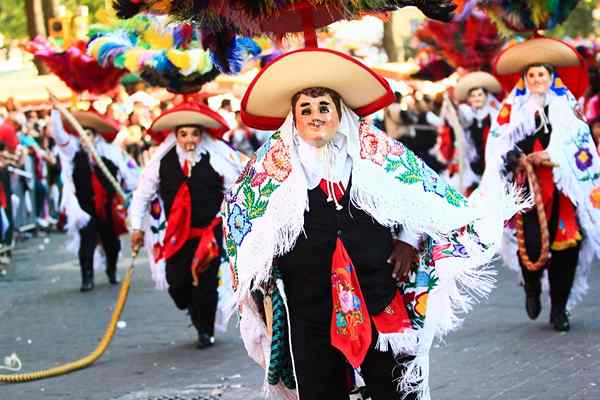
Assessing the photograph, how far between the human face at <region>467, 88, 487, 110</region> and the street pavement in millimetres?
2444

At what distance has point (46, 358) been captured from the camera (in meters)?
9.25

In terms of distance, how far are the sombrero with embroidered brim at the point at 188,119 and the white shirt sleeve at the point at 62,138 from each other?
11.8ft

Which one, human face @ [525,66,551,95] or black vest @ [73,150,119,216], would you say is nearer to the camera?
human face @ [525,66,551,95]

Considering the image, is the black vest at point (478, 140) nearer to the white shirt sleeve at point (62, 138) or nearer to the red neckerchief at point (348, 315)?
the white shirt sleeve at point (62, 138)

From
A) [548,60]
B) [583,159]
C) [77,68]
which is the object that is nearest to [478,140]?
[77,68]

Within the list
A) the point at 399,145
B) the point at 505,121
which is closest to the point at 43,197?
the point at 505,121

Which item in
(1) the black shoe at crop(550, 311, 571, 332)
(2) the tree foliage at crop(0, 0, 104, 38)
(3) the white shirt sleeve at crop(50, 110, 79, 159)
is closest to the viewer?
(1) the black shoe at crop(550, 311, 571, 332)

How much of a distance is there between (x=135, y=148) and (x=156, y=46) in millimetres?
13327

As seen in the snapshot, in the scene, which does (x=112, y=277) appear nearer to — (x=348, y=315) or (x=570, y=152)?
(x=570, y=152)

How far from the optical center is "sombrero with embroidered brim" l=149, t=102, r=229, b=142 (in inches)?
361

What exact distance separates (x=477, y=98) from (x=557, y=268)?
5296mm

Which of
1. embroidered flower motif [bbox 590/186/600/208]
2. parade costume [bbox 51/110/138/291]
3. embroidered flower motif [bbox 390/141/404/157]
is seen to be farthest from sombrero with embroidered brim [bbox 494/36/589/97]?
parade costume [bbox 51/110/138/291]

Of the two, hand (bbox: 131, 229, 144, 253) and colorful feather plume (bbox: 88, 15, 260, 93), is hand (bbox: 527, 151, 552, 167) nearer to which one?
colorful feather plume (bbox: 88, 15, 260, 93)

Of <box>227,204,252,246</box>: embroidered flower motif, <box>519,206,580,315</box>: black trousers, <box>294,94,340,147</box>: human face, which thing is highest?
<box>294,94,340,147</box>: human face
